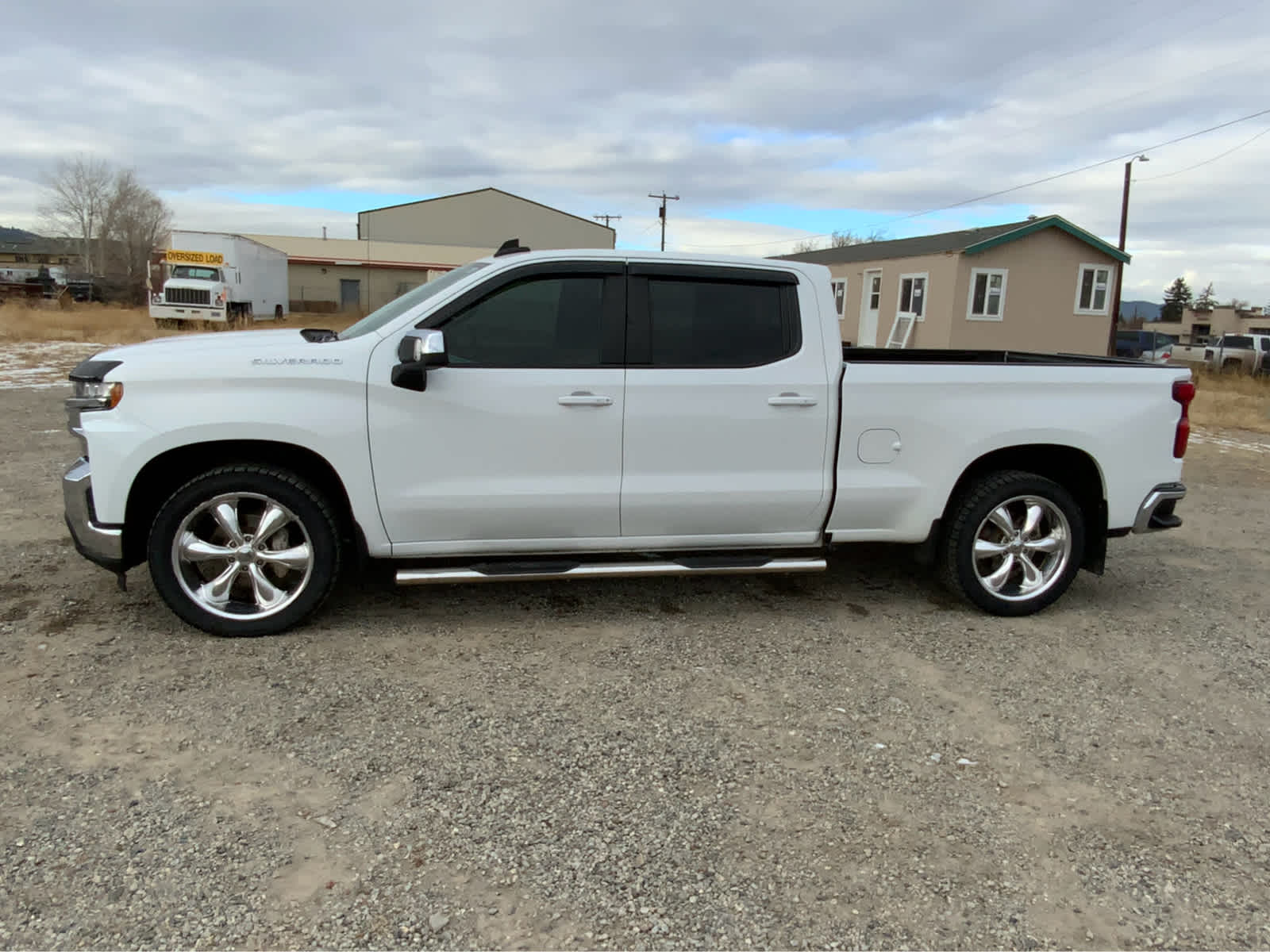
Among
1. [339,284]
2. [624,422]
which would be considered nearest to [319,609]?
[624,422]

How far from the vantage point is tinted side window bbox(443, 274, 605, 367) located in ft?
14.3

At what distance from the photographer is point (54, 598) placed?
480 centimetres

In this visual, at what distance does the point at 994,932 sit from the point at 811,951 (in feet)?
1.72

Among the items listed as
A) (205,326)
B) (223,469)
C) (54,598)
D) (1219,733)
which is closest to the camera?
(1219,733)

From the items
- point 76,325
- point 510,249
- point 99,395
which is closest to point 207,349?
point 99,395

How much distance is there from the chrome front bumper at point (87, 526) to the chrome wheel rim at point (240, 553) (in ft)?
0.84

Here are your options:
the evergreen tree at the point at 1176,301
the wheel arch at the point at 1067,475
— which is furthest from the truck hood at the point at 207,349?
the evergreen tree at the point at 1176,301

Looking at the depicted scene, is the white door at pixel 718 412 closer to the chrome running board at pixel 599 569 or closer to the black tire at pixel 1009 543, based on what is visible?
the chrome running board at pixel 599 569

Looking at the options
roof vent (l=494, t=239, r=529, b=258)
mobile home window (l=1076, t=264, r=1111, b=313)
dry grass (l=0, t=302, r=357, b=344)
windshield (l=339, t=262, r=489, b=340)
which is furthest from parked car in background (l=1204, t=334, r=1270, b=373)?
windshield (l=339, t=262, r=489, b=340)

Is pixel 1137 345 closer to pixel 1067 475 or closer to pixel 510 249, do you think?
pixel 1067 475

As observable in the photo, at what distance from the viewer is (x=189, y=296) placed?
2961 cm

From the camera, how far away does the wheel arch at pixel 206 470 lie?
4.25m

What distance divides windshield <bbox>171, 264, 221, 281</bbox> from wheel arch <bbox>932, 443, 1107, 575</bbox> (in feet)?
99.9

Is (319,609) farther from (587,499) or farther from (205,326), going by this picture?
(205,326)
